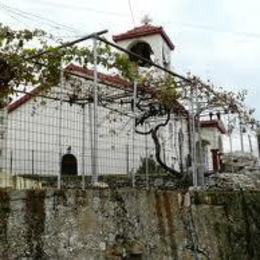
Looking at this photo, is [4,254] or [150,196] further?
[150,196]

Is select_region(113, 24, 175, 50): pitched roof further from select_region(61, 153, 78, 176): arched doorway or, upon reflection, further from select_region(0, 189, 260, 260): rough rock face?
→ select_region(0, 189, 260, 260): rough rock face

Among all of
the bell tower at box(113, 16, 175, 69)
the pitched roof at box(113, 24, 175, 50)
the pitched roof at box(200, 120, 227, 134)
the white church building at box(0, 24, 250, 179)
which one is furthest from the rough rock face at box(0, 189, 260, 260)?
the pitched roof at box(113, 24, 175, 50)

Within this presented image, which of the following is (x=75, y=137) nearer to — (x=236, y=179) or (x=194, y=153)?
(x=194, y=153)

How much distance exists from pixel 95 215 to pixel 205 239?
2.05 m

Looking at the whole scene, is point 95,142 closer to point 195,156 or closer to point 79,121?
point 79,121

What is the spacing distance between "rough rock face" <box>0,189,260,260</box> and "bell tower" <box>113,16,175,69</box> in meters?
16.7

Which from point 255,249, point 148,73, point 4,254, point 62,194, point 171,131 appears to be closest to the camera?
point 4,254

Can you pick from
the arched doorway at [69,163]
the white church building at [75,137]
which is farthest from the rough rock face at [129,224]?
the arched doorway at [69,163]

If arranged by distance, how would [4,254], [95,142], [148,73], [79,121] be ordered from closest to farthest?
[4,254] < [95,142] < [79,121] < [148,73]

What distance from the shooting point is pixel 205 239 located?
7219mm

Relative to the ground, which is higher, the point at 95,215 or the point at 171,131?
the point at 171,131

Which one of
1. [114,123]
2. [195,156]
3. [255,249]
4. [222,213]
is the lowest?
[255,249]

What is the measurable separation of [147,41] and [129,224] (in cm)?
1923

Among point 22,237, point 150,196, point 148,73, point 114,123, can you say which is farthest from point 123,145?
point 148,73
